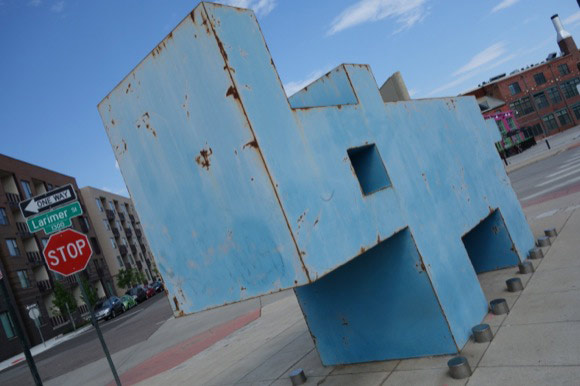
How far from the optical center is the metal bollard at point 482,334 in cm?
418

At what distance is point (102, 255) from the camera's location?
178 feet

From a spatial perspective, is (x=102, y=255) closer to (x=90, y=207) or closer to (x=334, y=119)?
(x=90, y=207)

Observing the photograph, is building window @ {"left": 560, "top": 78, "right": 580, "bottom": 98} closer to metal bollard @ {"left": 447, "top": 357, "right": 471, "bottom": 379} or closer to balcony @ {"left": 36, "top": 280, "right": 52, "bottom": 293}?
balcony @ {"left": 36, "top": 280, "right": 52, "bottom": 293}

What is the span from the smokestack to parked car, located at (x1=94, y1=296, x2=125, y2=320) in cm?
7049

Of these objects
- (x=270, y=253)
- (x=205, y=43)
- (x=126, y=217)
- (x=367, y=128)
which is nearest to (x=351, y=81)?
(x=367, y=128)

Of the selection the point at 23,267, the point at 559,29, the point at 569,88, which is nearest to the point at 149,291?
the point at 23,267

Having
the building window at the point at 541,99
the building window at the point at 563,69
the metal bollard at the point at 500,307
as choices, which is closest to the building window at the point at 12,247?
the metal bollard at the point at 500,307

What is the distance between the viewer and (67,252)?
6320mm

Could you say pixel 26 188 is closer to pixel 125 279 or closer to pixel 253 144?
pixel 125 279

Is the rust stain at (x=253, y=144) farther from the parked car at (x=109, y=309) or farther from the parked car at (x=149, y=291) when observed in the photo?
the parked car at (x=149, y=291)

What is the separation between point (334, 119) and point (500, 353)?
2.54 m

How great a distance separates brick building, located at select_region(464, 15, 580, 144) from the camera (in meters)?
60.8

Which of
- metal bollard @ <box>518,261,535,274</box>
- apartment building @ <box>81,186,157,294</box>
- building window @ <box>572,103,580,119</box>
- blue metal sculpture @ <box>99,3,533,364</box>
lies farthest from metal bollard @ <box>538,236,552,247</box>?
building window @ <box>572,103,580,119</box>

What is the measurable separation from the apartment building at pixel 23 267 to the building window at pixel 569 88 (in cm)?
6738
